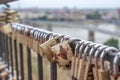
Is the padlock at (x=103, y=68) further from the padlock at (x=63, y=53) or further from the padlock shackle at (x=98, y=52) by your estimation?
the padlock at (x=63, y=53)

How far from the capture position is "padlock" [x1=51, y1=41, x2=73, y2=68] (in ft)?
2.70

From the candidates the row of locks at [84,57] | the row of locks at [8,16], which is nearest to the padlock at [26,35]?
the row of locks at [84,57]

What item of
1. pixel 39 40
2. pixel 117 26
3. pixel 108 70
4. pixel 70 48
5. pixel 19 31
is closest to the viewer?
pixel 108 70

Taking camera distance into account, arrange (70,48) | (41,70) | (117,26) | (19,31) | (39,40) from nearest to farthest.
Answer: (70,48)
(39,40)
(41,70)
(19,31)
(117,26)

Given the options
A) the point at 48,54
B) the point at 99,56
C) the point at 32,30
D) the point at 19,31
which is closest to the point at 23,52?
the point at 19,31

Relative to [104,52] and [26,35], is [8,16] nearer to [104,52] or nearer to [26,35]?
[26,35]

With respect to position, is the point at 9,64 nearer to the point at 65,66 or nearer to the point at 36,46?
the point at 36,46

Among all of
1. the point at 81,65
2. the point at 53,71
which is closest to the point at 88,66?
the point at 81,65

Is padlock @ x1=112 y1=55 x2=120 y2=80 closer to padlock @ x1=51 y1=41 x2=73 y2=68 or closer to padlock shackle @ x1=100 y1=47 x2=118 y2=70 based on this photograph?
padlock shackle @ x1=100 y1=47 x2=118 y2=70

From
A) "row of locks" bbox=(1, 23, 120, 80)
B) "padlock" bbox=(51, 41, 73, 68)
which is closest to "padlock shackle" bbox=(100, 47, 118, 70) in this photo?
"row of locks" bbox=(1, 23, 120, 80)

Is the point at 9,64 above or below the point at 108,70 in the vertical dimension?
below

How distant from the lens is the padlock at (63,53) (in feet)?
2.70

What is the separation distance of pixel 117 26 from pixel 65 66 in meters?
9.95

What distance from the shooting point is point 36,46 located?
1.21 meters
